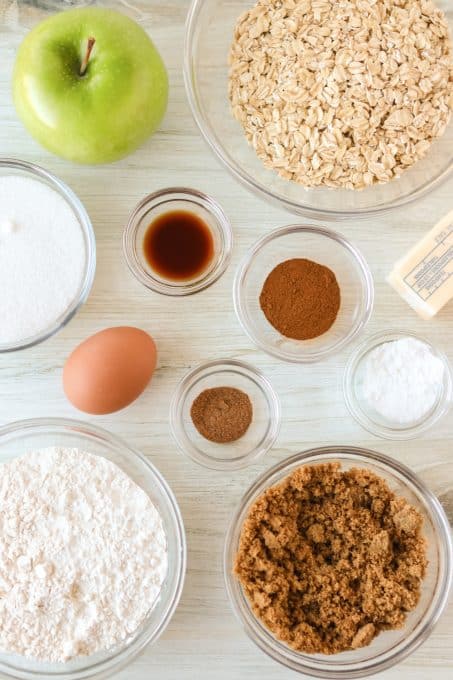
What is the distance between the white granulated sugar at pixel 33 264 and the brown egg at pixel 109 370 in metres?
0.10

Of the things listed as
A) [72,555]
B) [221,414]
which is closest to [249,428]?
[221,414]

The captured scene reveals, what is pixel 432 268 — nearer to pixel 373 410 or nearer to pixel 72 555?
pixel 373 410

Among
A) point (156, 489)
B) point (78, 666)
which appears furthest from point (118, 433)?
point (78, 666)

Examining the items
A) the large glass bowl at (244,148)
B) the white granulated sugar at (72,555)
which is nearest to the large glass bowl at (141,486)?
the white granulated sugar at (72,555)

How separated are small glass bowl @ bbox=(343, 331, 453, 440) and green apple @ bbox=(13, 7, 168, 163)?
589 mm

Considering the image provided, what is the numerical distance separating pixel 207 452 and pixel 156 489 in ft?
0.40

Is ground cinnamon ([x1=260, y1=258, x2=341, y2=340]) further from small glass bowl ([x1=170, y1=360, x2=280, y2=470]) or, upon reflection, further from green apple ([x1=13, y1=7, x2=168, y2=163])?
green apple ([x1=13, y1=7, x2=168, y2=163])

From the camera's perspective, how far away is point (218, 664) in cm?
140

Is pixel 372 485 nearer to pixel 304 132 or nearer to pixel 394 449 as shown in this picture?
pixel 394 449

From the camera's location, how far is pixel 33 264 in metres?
1.37

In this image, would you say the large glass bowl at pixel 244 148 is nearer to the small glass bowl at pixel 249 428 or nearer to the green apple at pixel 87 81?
the green apple at pixel 87 81

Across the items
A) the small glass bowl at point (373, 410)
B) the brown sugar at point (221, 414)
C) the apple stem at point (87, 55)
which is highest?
the apple stem at point (87, 55)

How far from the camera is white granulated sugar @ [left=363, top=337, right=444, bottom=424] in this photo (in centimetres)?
142

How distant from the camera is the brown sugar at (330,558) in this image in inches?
49.6
